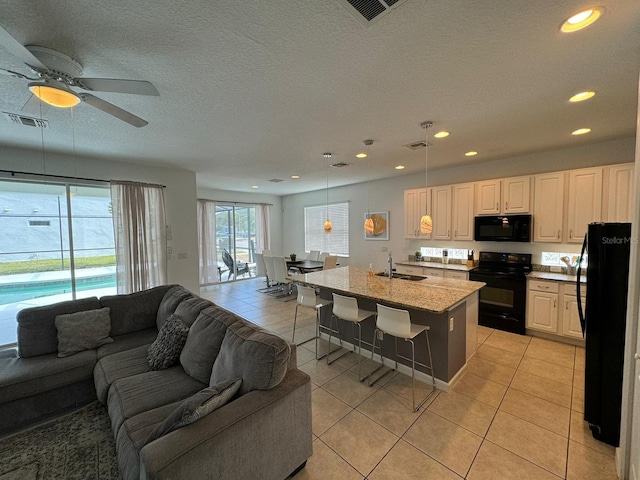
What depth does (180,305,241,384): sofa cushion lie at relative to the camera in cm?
197

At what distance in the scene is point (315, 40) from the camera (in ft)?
5.04

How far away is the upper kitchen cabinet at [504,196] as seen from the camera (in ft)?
12.8

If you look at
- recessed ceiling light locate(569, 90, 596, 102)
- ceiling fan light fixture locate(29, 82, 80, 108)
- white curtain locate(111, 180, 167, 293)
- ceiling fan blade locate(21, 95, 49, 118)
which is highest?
recessed ceiling light locate(569, 90, 596, 102)

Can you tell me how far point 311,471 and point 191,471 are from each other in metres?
0.90

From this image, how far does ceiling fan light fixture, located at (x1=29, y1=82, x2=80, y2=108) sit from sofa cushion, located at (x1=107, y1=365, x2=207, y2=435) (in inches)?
78.8

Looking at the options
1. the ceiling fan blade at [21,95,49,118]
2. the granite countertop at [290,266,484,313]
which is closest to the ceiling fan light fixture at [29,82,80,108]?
the ceiling fan blade at [21,95,49,118]

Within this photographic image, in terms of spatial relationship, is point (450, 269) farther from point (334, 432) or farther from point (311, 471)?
point (311, 471)

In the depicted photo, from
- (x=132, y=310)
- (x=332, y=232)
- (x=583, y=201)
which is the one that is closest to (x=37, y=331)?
(x=132, y=310)

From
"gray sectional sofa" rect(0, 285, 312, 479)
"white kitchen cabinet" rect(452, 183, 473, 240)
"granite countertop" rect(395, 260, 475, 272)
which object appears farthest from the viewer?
"white kitchen cabinet" rect(452, 183, 473, 240)

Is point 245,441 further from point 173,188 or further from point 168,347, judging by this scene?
point 173,188

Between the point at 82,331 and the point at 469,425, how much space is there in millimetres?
3565

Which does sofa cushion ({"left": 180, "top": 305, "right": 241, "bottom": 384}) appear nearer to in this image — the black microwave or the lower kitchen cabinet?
the lower kitchen cabinet

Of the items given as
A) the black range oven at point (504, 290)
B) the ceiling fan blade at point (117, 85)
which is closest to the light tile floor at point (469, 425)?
the black range oven at point (504, 290)

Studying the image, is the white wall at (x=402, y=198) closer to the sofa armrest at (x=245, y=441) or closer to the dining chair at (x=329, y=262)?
the dining chair at (x=329, y=262)
